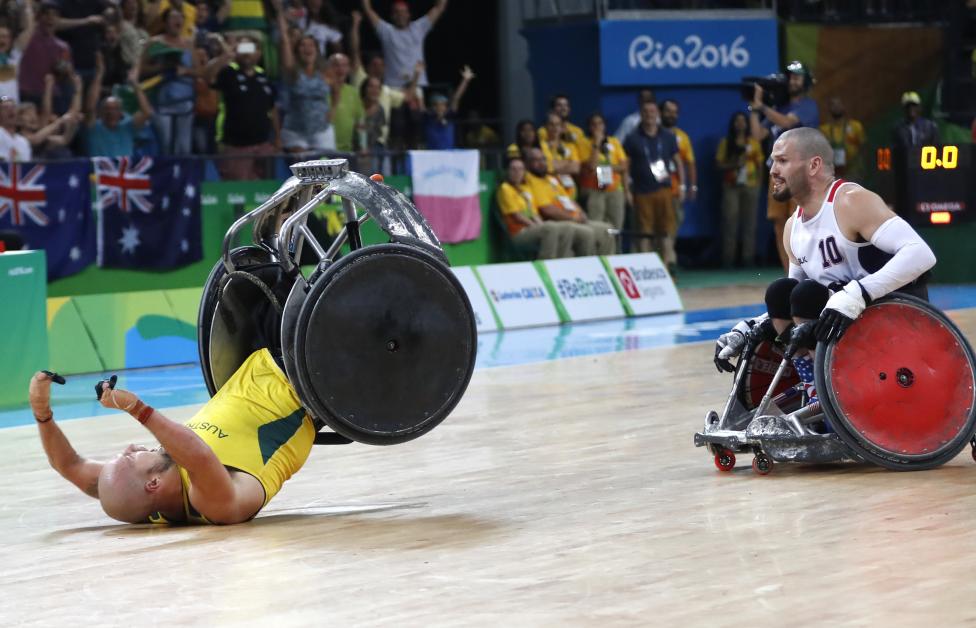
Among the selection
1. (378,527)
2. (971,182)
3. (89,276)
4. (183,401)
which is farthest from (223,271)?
(971,182)

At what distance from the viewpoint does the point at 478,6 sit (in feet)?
78.5

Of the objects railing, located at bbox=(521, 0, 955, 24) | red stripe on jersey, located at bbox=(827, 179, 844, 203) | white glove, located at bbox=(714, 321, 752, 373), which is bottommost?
white glove, located at bbox=(714, 321, 752, 373)

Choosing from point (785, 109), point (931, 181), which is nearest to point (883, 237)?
point (785, 109)

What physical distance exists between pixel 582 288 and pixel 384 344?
37.8 ft

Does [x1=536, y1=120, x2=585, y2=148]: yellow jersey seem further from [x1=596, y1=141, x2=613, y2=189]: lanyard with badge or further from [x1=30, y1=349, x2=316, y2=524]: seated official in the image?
[x1=30, y1=349, x2=316, y2=524]: seated official

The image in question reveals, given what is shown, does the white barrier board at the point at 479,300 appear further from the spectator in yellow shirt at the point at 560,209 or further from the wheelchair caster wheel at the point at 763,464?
Answer: the wheelchair caster wheel at the point at 763,464

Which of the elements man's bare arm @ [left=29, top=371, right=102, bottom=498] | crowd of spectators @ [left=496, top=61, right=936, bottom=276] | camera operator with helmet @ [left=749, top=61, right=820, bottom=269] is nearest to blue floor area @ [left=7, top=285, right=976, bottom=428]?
camera operator with helmet @ [left=749, top=61, right=820, bottom=269]

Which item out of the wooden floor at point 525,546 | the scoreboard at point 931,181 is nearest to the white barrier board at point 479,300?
the scoreboard at point 931,181

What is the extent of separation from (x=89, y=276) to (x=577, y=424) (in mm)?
8224

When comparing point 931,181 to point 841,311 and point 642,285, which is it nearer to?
point 642,285

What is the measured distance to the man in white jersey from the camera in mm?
7355

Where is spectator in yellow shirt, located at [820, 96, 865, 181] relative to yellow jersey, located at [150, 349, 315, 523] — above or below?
below

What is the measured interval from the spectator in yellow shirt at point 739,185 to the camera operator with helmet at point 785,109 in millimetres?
3483

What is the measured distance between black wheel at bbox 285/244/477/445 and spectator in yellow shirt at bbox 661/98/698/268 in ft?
50.9
